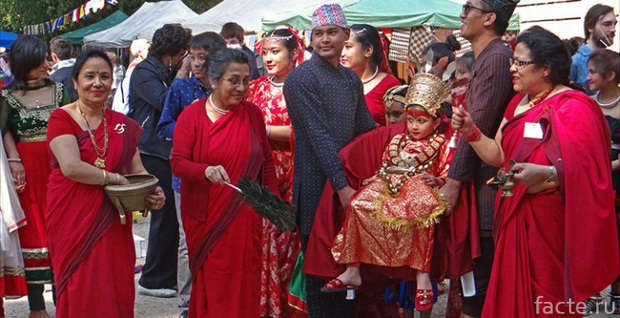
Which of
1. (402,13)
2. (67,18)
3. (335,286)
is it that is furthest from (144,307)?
(67,18)

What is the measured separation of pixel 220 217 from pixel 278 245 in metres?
1.03

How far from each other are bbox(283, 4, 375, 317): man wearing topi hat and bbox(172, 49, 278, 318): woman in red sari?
0.96 ft

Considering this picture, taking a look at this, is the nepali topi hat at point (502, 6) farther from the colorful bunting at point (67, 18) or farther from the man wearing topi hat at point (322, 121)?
the colorful bunting at point (67, 18)

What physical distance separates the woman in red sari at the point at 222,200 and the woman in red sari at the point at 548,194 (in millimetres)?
1426

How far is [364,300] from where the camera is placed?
5676 millimetres

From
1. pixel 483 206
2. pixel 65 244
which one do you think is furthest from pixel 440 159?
pixel 65 244

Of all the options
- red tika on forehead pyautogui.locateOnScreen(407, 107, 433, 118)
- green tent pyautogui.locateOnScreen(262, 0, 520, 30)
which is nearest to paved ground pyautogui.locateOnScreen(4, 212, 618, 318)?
red tika on forehead pyautogui.locateOnScreen(407, 107, 433, 118)

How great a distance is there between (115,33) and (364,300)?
67.7 ft

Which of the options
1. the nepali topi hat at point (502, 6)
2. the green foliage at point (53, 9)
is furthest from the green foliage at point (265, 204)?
the green foliage at point (53, 9)

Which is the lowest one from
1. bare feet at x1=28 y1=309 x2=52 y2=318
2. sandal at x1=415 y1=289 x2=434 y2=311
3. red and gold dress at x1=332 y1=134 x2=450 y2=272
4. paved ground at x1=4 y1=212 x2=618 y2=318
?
paved ground at x1=4 y1=212 x2=618 y2=318

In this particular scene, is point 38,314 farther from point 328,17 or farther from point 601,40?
point 601,40

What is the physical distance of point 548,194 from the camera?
4043 millimetres

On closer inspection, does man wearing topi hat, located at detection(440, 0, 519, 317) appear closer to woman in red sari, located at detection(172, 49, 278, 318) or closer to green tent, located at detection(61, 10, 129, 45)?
woman in red sari, located at detection(172, 49, 278, 318)

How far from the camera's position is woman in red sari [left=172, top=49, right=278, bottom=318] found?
16.0 feet
